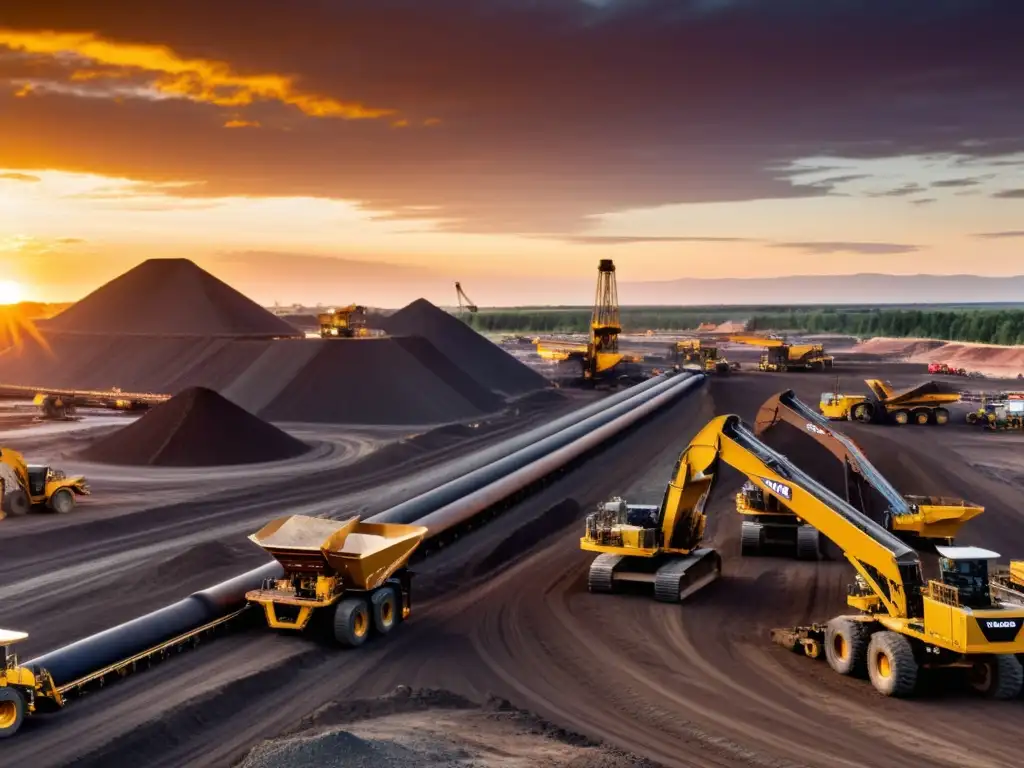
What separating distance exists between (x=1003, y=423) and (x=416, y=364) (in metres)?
33.9

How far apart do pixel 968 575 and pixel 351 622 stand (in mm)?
10161

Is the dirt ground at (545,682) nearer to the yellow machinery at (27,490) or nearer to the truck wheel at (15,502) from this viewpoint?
the yellow machinery at (27,490)

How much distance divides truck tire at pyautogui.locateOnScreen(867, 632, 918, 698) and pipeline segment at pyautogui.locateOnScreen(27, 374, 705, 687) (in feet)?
37.0

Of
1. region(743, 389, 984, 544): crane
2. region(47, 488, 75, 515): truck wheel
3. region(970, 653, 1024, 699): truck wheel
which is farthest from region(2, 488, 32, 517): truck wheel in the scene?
region(970, 653, 1024, 699): truck wheel

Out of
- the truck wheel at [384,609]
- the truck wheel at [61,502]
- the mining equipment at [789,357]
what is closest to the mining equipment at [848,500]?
the truck wheel at [384,609]

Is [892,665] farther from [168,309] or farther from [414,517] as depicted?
[168,309]

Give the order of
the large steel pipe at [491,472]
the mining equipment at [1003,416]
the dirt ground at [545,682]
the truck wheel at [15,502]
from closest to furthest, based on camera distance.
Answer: the dirt ground at [545,682], the large steel pipe at [491,472], the truck wheel at [15,502], the mining equipment at [1003,416]

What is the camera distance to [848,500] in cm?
2303

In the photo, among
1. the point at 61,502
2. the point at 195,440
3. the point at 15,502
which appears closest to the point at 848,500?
the point at 61,502

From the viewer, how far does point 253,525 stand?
29.9m

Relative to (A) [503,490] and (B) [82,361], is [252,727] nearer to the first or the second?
(A) [503,490]

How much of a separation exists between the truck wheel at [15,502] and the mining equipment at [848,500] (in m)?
21.8

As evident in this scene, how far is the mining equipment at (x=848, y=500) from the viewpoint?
22.8m

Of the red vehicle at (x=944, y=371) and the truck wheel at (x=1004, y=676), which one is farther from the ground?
the red vehicle at (x=944, y=371)
